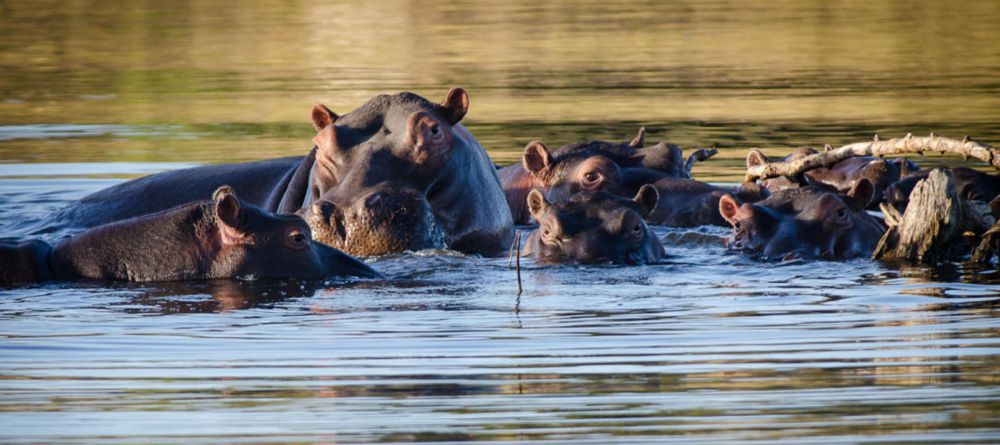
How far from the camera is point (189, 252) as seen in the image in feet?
27.5

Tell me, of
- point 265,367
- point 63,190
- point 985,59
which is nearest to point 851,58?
→ point 985,59

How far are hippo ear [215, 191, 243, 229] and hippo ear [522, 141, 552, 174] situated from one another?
4.17m

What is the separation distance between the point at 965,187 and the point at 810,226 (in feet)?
4.60

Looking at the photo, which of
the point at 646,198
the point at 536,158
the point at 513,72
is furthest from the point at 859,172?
the point at 513,72

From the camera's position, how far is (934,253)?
29.5ft

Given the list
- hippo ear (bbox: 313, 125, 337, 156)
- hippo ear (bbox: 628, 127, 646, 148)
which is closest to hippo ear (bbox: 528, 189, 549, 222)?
hippo ear (bbox: 313, 125, 337, 156)

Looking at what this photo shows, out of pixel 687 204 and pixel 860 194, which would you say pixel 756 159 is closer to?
pixel 687 204

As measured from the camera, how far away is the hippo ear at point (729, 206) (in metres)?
9.91

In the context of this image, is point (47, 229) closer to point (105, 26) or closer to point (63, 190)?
point (63, 190)

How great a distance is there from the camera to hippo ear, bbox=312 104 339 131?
10.0 m

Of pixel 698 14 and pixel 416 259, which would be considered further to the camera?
pixel 698 14

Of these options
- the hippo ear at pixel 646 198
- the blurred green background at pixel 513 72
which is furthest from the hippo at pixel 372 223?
the blurred green background at pixel 513 72

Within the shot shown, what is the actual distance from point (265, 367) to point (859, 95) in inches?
583

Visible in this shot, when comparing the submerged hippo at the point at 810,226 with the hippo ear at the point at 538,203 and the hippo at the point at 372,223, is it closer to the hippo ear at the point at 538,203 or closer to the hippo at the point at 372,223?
the hippo ear at the point at 538,203
